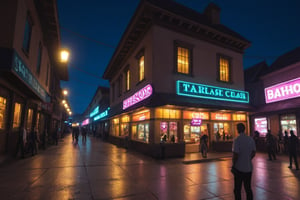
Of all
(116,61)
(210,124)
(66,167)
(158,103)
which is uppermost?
(116,61)

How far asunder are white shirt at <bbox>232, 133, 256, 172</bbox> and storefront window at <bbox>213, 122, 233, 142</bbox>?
11.4 meters

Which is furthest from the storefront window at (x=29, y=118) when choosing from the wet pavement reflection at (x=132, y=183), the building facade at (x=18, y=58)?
the wet pavement reflection at (x=132, y=183)

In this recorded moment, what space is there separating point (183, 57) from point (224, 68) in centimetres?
467

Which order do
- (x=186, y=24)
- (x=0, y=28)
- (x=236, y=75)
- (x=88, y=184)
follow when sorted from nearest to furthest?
(x=88, y=184) < (x=0, y=28) < (x=186, y=24) < (x=236, y=75)

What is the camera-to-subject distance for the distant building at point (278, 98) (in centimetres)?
1426

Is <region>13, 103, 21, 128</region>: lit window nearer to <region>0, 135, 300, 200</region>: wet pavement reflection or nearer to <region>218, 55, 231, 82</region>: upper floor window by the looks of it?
<region>0, 135, 300, 200</region>: wet pavement reflection

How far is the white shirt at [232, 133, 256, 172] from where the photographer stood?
416 centimetres

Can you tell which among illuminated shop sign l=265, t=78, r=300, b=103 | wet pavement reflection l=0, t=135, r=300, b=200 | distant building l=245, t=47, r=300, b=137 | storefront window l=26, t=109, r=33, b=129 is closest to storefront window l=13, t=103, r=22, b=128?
storefront window l=26, t=109, r=33, b=129

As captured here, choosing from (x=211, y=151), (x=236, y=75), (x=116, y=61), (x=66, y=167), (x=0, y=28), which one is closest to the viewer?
(x=0, y=28)

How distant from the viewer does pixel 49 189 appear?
5684 millimetres

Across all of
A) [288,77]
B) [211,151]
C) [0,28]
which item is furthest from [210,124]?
[0,28]

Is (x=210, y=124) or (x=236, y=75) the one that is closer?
(x=210, y=124)

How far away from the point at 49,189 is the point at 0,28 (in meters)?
6.67

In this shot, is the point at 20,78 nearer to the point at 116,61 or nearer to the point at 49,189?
→ the point at 49,189
